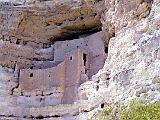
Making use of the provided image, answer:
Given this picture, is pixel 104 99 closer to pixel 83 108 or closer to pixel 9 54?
pixel 83 108

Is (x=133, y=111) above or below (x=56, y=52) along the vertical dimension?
above

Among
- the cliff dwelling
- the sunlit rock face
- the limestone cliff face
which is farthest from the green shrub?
the cliff dwelling

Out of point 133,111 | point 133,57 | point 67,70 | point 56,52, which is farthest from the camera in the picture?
point 56,52

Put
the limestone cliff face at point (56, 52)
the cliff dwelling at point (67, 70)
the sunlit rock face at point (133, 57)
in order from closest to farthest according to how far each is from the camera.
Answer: the sunlit rock face at point (133, 57) < the limestone cliff face at point (56, 52) < the cliff dwelling at point (67, 70)

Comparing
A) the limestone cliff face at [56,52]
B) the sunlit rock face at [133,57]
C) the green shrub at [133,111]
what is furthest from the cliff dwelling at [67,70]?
the green shrub at [133,111]

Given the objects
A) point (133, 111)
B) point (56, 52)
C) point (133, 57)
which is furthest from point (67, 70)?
point (133, 111)

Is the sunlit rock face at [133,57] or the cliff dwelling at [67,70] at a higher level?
the sunlit rock face at [133,57]

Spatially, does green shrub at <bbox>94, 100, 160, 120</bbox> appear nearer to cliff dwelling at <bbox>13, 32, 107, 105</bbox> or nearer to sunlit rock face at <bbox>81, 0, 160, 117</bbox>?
sunlit rock face at <bbox>81, 0, 160, 117</bbox>

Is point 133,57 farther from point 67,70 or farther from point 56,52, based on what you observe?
point 56,52

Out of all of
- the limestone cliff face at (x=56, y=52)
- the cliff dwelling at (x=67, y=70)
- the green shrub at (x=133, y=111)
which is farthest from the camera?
the cliff dwelling at (x=67, y=70)

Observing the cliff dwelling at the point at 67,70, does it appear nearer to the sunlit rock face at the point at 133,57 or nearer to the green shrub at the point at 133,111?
the sunlit rock face at the point at 133,57

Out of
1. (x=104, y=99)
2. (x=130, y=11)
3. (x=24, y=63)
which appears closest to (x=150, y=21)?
(x=130, y=11)

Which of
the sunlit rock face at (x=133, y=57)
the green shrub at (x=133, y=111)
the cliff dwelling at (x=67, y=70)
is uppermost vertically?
the sunlit rock face at (x=133, y=57)

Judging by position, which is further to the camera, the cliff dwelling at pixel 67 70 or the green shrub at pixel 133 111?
the cliff dwelling at pixel 67 70
